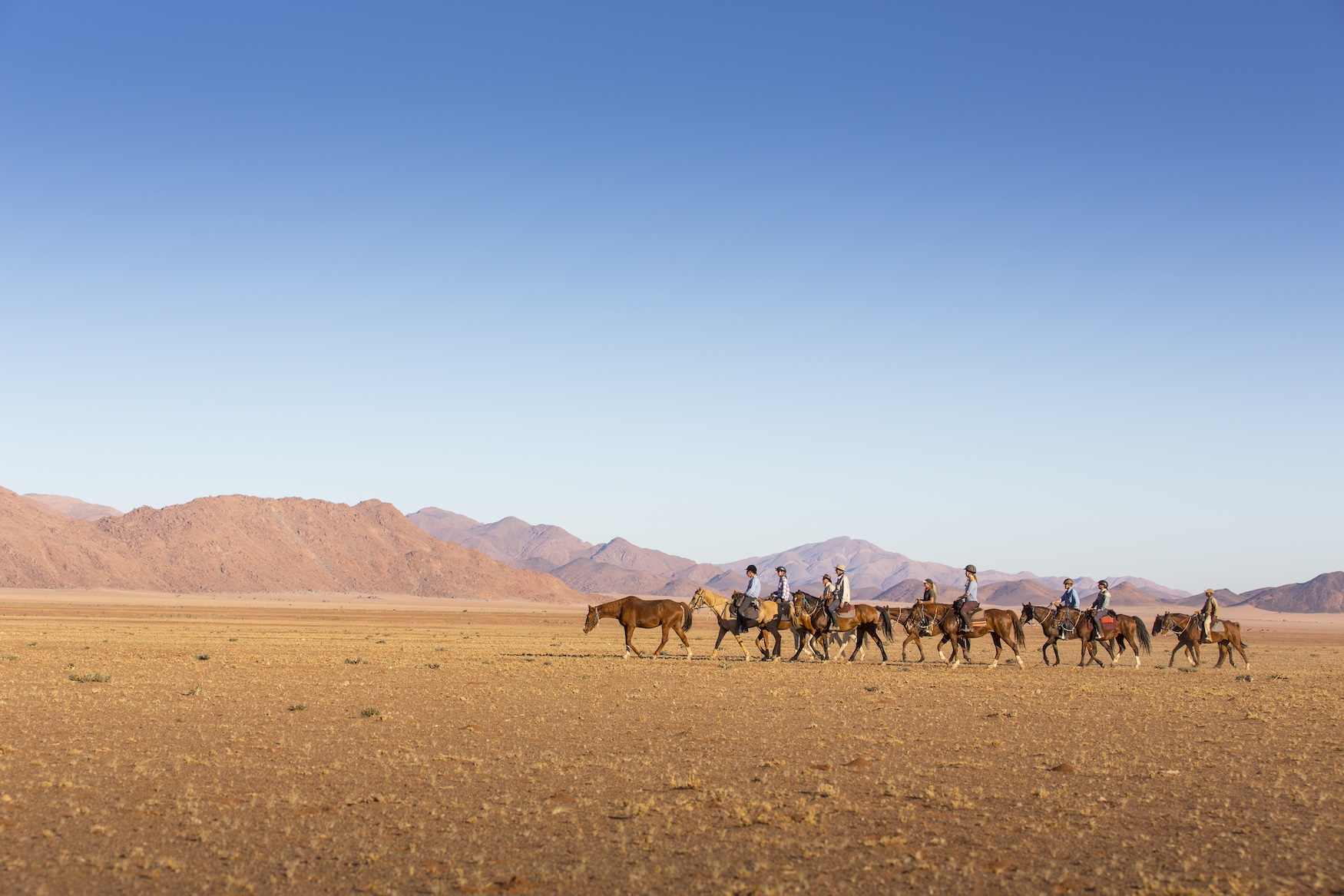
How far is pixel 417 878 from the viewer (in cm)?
874

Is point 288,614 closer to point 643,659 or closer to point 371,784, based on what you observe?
point 643,659

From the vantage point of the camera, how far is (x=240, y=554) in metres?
168

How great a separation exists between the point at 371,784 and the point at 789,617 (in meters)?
18.3

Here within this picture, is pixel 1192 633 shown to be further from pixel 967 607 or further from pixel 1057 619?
pixel 967 607

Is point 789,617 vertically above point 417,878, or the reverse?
point 789,617

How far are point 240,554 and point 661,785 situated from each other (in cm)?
17286

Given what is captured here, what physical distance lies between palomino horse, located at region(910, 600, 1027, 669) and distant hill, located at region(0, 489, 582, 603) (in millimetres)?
148629

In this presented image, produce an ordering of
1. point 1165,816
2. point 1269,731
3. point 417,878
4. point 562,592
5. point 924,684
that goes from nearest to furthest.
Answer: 1. point 417,878
2. point 1165,816
3. point 1269,731
4. point 924,684
5. point 562,592

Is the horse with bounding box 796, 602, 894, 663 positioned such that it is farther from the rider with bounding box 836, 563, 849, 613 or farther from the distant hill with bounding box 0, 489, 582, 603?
the distant hill with bounding box 0, 489, 582, 603

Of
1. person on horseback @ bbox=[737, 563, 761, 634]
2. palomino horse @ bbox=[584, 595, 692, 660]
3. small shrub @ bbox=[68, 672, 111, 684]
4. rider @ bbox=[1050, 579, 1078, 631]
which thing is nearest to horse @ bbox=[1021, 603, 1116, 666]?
rider @ bbox=[1050, 579, 1078, 631]

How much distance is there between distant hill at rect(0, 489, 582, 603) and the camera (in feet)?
490

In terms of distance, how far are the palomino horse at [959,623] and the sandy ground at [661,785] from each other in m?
4.18

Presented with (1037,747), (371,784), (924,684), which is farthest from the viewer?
(924,684)

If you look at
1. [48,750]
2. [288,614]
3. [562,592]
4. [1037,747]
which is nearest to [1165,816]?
[1037,747]
